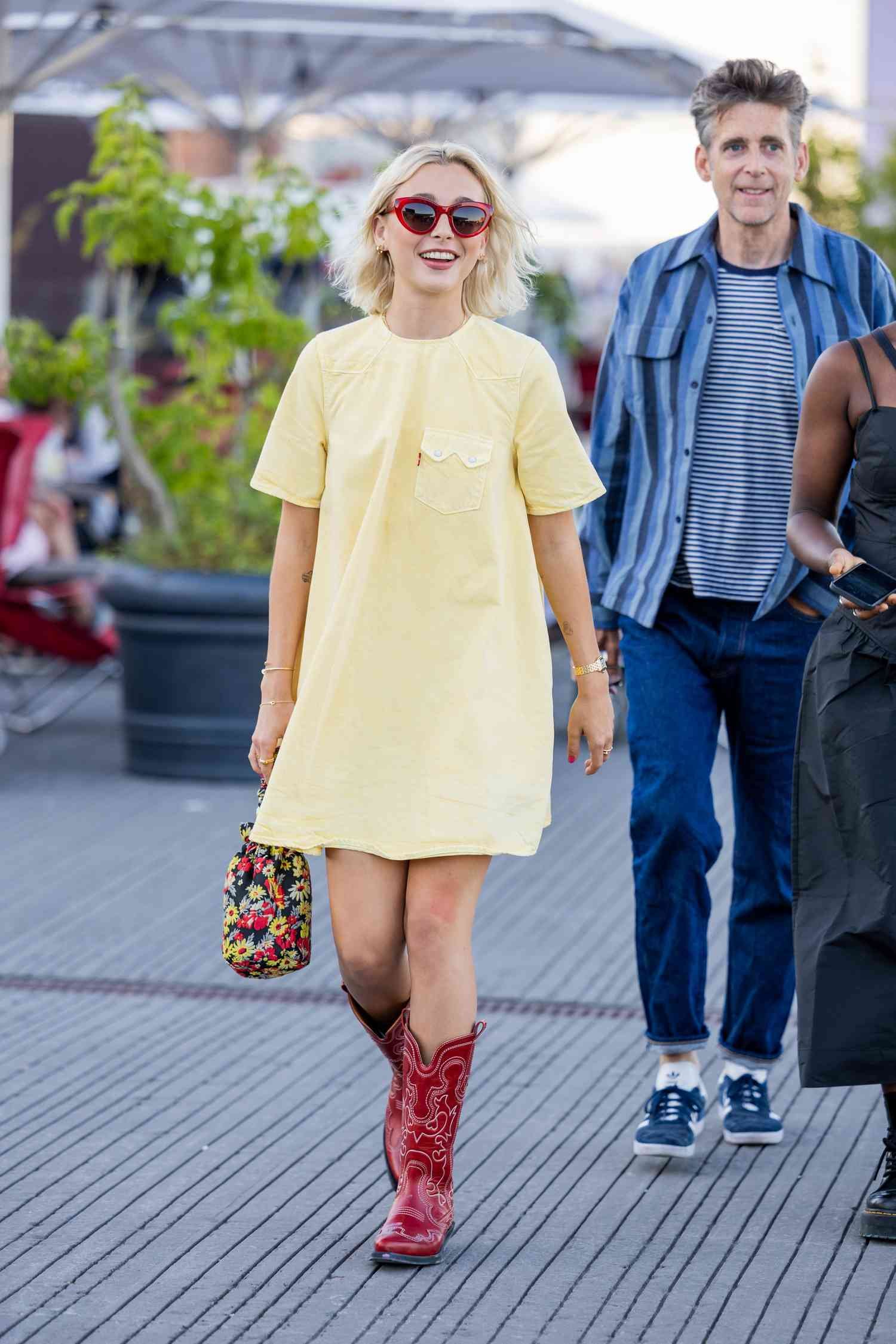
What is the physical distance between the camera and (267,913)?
3.23m

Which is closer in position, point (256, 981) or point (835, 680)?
point (835, 680)

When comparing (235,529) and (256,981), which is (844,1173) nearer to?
(256,981)

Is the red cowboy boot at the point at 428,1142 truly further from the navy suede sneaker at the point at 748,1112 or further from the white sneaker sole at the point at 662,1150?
the navy suede sneaker at the point at 748,1112

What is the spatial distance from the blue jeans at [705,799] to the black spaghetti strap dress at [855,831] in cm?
40

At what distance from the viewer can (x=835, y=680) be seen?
3.30 metres

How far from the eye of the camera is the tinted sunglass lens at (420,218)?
10.3ft

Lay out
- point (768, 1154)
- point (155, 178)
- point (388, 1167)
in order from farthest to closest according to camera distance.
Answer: point (155, 178)
point (768, 1154)
point (388, 1167)

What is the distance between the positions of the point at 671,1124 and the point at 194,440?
16.9 ft

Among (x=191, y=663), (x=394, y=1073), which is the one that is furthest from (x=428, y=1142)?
(x=191, y=663)

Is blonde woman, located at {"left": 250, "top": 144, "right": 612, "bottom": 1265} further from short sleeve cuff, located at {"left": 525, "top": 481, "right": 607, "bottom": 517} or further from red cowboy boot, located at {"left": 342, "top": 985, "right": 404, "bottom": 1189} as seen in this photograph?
red cowboy boot, located at {"left": 342, "top": 985, "right": 404, "bottom": 1189}

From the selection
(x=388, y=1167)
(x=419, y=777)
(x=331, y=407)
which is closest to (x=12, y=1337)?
(x=388, y=1167)

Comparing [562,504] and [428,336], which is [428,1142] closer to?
[562,504]

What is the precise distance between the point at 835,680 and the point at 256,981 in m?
2.28

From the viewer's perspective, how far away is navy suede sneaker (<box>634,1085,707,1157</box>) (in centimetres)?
369
